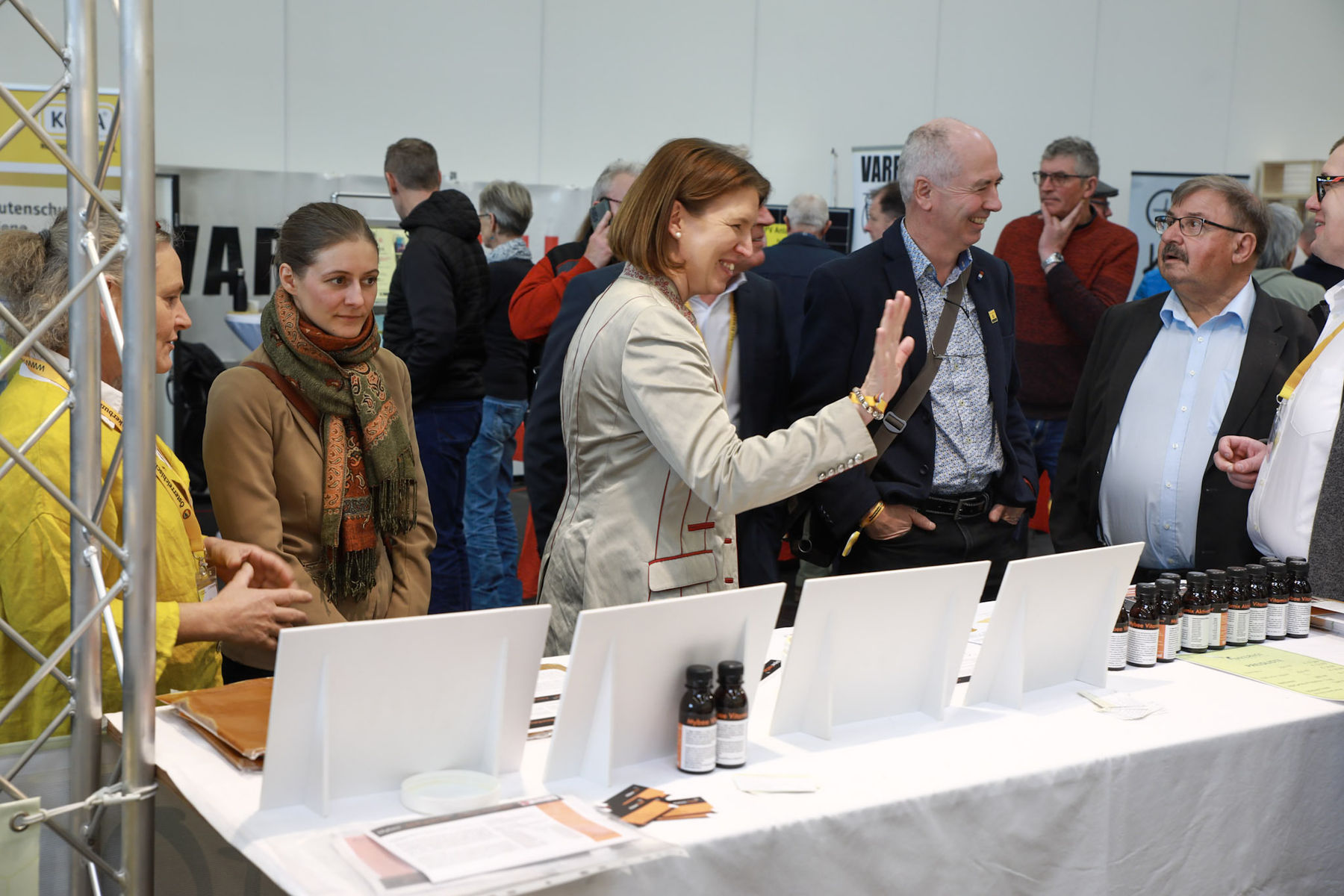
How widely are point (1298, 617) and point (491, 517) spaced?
9.63 feet

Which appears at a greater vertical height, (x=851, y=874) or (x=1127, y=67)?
(x=1127, y=67)

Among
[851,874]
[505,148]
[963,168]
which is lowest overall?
[851,874]

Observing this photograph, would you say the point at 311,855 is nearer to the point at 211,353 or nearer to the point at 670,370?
the point at 670,370

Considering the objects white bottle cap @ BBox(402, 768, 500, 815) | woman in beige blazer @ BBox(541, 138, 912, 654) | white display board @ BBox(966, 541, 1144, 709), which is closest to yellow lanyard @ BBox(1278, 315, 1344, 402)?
white display board @ BBox(966, 541, 1144, 709)

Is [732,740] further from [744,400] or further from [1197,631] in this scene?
[744,400]

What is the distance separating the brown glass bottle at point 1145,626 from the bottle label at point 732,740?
2.99ft

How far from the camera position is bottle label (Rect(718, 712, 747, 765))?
5.26 feet

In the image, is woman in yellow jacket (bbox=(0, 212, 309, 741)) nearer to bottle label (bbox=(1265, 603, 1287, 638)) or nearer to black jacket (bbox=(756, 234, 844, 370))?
bottle label (bbox=(1265, 603, 1287, 638))

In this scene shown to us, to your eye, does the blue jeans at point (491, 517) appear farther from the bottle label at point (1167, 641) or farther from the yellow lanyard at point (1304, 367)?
the yellow lanyard at point (1304, 367)

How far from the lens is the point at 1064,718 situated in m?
1.88

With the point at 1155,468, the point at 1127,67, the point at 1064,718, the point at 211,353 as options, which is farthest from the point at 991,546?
the point at 1127,67

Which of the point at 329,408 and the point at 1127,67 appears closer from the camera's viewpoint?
the point at 329,408

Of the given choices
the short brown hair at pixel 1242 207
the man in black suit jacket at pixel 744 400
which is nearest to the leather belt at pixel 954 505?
the man in black suit jacket at pixel 744 400

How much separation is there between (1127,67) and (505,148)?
4.47 metres
